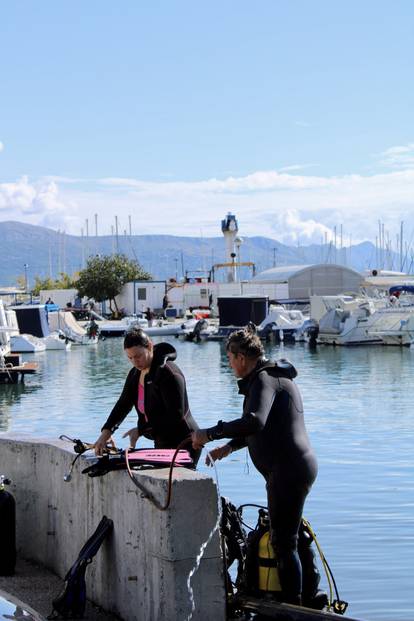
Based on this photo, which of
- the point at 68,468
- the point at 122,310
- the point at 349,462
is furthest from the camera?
the point at 122,310

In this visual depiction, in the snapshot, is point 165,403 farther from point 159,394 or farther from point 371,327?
point 371,327

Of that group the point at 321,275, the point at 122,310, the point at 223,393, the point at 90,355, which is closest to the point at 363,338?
the point at 90,355

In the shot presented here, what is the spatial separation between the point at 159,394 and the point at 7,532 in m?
1.66

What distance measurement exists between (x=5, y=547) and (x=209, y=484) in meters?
2.47

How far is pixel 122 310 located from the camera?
110750 mm

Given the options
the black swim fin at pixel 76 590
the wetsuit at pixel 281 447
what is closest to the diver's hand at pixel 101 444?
the black swim fin at pixel 76 590

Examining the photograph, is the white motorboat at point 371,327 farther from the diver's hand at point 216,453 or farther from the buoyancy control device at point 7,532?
the diver's hand at point 216,453

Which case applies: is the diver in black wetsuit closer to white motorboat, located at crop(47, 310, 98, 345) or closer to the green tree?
white motorboat, located at crop(47, 310, 98, 345)

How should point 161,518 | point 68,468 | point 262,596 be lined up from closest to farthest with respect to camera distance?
1. point 161,518
2. point 262,596
3. point 68,468

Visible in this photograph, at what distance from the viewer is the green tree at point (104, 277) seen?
113375mm

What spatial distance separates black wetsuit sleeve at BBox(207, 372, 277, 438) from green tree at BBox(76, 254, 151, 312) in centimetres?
10710

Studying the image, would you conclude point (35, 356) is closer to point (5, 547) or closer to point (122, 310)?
point (122, 310)

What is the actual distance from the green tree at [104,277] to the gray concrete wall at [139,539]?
105 meters

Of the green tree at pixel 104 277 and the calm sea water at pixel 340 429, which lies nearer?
the calm sea water at pixel 340 429
